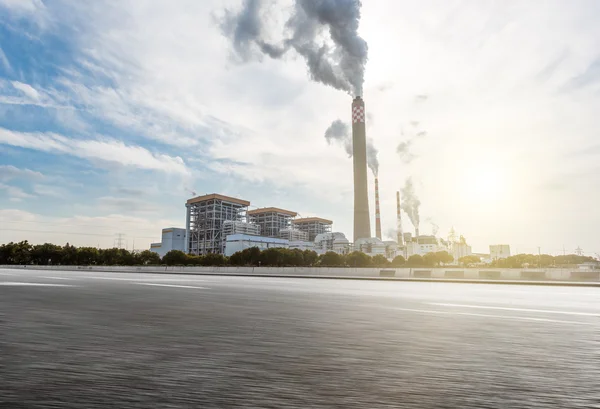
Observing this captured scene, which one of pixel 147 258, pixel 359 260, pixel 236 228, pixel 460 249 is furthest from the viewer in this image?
pixel 460 249

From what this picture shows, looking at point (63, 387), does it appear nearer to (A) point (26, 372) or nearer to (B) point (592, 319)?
(A) point (26, 372)

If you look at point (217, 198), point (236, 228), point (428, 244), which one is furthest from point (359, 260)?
point (428, 244)

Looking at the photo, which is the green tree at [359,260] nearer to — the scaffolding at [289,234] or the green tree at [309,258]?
the green tree at [309,258]

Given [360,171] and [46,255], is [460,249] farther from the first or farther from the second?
[46,255]

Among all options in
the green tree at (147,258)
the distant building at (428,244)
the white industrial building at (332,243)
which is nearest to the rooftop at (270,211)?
the white industrial building at (332,243)

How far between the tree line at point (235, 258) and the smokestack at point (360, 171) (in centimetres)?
829

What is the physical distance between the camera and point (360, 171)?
10219cm

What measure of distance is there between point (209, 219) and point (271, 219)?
2534cm

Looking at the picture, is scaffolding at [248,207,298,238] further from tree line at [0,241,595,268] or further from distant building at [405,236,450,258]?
distant building at [405,236,450,258]

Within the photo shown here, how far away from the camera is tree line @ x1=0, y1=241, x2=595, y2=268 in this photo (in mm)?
101750

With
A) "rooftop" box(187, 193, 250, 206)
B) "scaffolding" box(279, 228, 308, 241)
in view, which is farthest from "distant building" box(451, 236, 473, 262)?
"rooftop" box(187, 193, 250, 206)

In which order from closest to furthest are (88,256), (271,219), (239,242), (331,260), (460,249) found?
(331,260) → (239,242) → (88,256) → (271,219) → (460,249)

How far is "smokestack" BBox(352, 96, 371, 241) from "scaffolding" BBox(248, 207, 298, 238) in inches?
2130

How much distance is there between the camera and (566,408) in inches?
128
